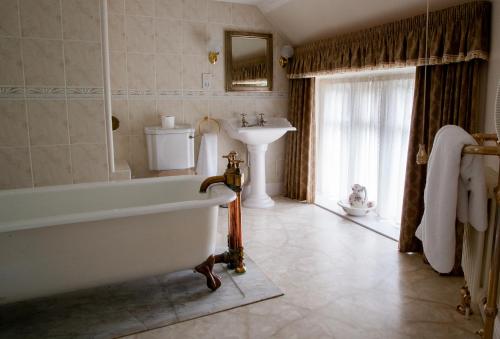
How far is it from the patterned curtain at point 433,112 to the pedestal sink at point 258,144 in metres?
1.54

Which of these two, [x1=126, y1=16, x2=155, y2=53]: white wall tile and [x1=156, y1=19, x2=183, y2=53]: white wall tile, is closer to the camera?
[x1=126, y1=16, x2=155, y2=53]: white wall tile

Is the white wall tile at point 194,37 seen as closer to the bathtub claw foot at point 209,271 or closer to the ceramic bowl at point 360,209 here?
the ceramic bowl at point 360,209

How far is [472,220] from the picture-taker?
1.86 meters

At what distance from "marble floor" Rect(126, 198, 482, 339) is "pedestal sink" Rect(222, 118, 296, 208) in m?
0.87

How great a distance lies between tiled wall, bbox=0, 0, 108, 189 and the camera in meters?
3.11

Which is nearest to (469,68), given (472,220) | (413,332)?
(472,220)

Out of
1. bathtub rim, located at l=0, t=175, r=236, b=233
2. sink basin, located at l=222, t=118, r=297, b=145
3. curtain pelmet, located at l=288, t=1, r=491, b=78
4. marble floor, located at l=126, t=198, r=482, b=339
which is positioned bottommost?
marble floor, located at l=126, t=198, r=482, b=339

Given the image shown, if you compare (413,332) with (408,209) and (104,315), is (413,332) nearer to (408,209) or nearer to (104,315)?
(408,209)

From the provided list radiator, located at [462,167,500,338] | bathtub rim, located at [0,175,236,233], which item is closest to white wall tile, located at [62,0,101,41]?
bathtub rim, located at [0,175,236,233]

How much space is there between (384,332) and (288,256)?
3.71ft

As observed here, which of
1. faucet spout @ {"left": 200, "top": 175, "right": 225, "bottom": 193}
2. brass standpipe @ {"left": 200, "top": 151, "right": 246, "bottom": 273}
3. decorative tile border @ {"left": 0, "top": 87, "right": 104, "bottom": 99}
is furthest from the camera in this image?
decorative tile border @ {"left": 0, "top": 87, "right": 104, "bottom": 99}

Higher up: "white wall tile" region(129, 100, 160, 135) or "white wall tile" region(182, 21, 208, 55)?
"white wall tile" region(182, 21, 208, 55)

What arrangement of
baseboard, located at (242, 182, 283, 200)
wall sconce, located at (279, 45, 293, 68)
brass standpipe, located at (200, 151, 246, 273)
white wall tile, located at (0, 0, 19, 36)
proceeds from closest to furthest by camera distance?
brass standpipe, located at (200, 151, 246, 273) → white wall tile, located at (0, 0, 19, 36) → wall sconce, located at (279, 45, 293, 68) → baseboard, located at (242, 182, 283, 200)

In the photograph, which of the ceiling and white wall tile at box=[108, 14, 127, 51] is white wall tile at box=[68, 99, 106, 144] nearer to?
white wall tile at box=[108, 14, 127, 51]
